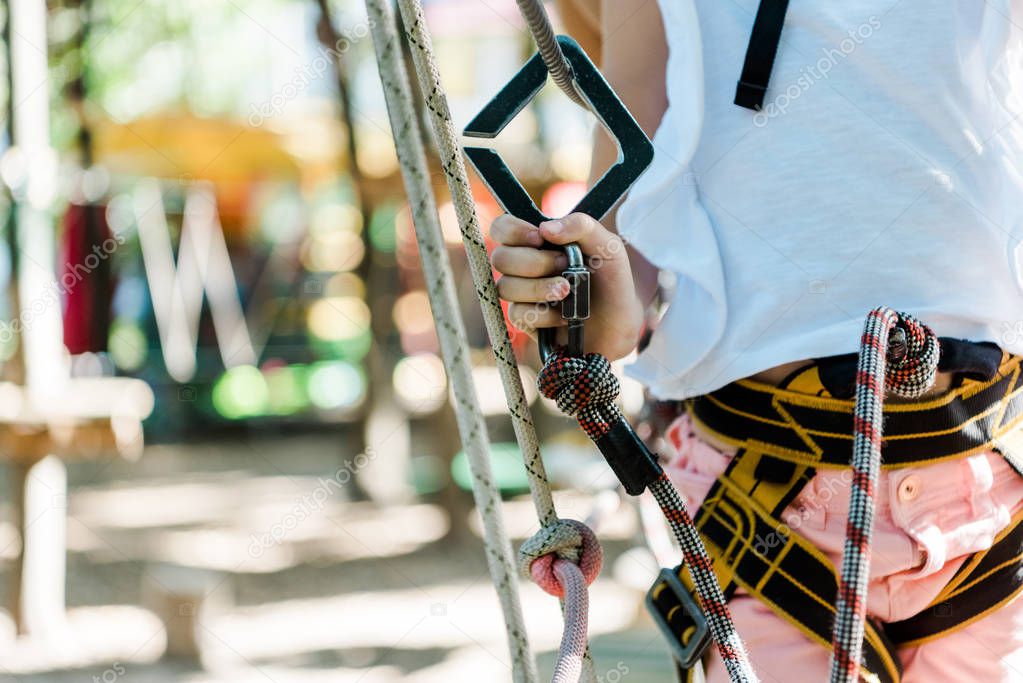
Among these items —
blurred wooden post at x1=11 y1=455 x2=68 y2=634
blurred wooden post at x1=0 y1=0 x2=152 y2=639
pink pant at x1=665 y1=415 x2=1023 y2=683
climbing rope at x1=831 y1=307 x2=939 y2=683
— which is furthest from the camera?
blurred wooden post at x1=11 y1=455 x2=68 y2=634

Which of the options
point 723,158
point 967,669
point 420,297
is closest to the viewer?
point 967,669

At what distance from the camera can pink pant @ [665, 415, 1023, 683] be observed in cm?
99

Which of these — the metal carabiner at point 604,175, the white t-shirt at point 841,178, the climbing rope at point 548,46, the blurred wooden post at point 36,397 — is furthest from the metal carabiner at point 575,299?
the blurred wooden post at point 36,397

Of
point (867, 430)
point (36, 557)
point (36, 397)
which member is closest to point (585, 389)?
point (867, 430)

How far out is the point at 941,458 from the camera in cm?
100

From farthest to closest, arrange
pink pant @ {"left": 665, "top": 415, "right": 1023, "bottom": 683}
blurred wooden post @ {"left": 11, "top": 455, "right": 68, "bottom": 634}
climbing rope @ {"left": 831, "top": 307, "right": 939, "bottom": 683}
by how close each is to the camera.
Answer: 1. blurred wooden post @ {"left": 11, "top": 455, "right": 68, "bottom": 634}
2. pink pant @ {"left": 665, "top": 415, "right": 1023, "bottom": 683}
3. climbing rope @ {"left": 831, "top": 307, "right": 939, "bottom": 683}

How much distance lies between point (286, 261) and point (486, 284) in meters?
9.59

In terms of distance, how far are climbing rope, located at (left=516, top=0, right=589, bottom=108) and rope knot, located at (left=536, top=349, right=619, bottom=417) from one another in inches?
8.3

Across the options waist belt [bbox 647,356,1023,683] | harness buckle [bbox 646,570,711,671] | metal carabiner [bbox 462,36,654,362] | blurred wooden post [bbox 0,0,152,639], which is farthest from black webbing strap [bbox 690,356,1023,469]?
blurred wooden post [bbox 0,0,152,639]

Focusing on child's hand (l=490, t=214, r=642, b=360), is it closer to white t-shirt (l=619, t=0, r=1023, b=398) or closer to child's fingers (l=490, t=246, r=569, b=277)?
child's fingers (l=490, t=246, r=569, b=277)

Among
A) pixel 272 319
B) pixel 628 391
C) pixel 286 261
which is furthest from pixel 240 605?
pixel 286 261

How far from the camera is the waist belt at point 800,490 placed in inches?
39.4

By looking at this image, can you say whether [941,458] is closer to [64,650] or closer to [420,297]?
[64,650]

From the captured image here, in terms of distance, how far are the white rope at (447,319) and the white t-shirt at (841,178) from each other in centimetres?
29
